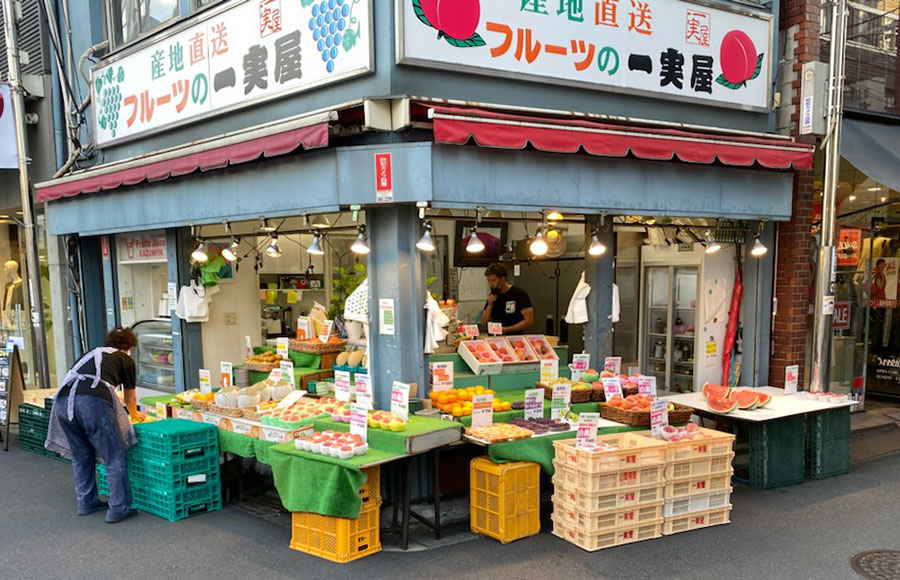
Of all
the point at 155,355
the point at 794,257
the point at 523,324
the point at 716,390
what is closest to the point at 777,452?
the point at 716,390

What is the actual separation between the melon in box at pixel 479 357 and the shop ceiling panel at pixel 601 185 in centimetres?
195

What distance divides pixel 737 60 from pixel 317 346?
271 inches

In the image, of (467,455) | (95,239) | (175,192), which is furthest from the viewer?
(95,239)

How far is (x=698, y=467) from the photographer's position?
6371 millimetres

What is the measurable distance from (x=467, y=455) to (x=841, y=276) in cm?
767

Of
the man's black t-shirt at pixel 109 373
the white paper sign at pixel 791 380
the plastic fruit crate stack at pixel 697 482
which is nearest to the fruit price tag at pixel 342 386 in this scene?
the man's black t-shirt at pixel 109 373

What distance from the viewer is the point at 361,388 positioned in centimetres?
666

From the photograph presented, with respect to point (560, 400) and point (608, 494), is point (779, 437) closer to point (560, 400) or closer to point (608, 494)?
point (560, 400)

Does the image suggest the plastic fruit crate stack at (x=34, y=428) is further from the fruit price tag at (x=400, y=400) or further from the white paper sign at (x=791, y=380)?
the white paper sign at (x=791, y=380)

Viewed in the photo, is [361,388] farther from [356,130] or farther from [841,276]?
[841,276]

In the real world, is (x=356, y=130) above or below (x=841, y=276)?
above

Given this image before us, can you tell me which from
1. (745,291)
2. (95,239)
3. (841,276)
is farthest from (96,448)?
(841,276)

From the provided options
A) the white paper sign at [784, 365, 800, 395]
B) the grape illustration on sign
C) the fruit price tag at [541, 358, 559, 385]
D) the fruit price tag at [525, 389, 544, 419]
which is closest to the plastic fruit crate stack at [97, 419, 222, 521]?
the fruit price tag at [525, 389, 544, 419]

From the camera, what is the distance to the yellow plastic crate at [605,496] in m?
5.80
